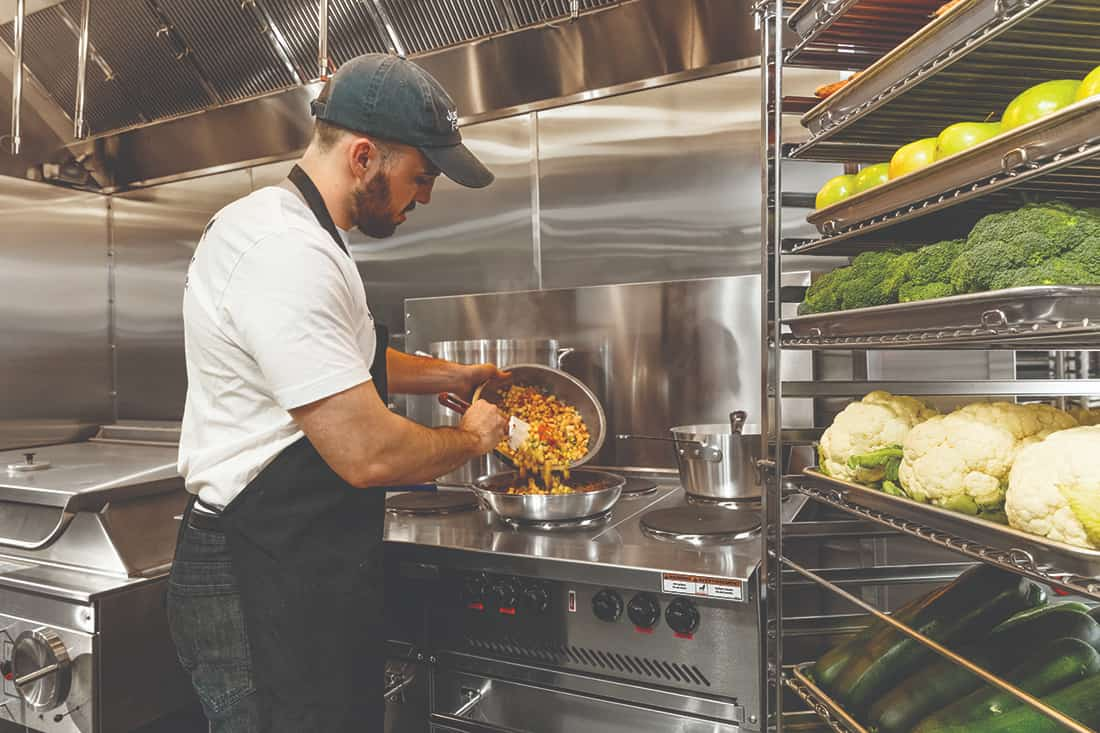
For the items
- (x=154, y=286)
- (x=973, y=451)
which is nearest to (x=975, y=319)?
(x=973, y=451)

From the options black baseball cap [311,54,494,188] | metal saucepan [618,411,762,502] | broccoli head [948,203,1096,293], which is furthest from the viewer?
metal saucepan [618,411,762,502]

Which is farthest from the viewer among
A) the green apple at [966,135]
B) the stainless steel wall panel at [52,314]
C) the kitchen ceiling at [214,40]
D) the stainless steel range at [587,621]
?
the stainless steel wall panel at [52,314]

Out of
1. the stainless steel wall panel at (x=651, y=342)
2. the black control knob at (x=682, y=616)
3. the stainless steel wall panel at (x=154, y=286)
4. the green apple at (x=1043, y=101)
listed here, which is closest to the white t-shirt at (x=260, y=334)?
the black control knob at (x=682, y=616)

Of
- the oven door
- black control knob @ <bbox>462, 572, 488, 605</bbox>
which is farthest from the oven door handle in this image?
black control knob @ <bbox>462, 572, 488, 605</bbox>

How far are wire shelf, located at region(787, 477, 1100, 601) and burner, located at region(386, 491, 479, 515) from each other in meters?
1.08

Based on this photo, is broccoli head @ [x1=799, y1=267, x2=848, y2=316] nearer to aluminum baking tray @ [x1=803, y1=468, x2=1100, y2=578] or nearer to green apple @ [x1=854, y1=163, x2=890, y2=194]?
green apple @ [x1=854, y1=163, x2=890, y2=194]

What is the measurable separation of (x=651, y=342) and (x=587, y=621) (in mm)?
1093

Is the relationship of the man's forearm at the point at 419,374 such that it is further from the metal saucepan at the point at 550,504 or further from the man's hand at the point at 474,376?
the metal saucepan at the point at 550,504

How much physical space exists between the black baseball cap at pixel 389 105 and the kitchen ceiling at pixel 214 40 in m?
1.20

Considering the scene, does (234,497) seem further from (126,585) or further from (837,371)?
(837,371)

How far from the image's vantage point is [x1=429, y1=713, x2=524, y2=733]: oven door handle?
65.0 inches

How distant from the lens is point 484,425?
62.3 inches

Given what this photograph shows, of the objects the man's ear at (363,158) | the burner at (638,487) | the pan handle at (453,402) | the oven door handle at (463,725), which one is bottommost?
the oven door handle at (463,725)

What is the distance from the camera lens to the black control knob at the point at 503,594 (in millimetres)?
1599
